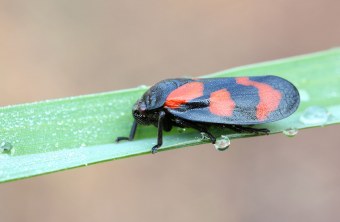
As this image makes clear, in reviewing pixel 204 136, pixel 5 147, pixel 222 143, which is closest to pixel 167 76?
pixel 204 136

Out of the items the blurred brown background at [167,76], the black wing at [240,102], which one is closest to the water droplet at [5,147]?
the black wing at [240,102]

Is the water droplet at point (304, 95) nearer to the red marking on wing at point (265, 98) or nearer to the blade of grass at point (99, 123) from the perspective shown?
the blade of grass at point (99, 123)

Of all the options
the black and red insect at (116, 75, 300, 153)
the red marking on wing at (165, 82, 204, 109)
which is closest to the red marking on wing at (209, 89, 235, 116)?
the black and red insect at (116, 75, 300, 153)

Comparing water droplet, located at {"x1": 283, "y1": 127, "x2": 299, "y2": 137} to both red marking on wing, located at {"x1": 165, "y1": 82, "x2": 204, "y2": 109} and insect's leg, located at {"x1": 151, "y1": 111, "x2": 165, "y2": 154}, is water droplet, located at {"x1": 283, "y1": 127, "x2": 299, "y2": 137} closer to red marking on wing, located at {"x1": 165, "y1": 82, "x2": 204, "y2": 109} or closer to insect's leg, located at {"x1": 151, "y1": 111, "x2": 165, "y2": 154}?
red marking on wing, located at {"x1": 165, "y1": 82, "x2": 204, "y2": 109}

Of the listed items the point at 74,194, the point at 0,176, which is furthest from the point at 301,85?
the point at 74,194

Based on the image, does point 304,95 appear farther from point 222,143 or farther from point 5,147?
point 5,147

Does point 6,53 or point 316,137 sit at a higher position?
point 6,53

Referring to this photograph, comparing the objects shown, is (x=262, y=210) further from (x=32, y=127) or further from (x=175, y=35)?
(x=32, y=127)
